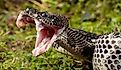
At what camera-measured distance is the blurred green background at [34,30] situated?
372cm

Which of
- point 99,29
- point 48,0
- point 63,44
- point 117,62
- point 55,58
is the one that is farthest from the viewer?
point 48,0

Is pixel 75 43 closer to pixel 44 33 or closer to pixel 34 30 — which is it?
pixel 44 33

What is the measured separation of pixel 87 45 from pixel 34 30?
59.6 inches

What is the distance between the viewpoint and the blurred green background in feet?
12.2

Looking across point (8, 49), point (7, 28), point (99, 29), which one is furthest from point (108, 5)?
point (8, 49)

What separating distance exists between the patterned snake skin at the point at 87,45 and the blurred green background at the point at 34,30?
0.23m

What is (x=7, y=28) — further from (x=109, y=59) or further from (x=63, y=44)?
(x=109, y=59)

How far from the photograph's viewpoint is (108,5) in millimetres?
5332

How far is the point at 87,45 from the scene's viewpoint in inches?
136

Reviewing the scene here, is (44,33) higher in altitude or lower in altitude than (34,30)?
higher

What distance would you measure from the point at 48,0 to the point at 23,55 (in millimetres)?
1975

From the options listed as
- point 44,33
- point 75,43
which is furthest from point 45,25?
point 75,43

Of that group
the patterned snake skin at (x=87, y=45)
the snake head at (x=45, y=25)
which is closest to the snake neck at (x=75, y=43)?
the patterned snake skin at (x=87, y=45)

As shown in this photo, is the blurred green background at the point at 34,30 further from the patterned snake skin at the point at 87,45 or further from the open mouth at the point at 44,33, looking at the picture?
the open mouth at the point at 44,33
